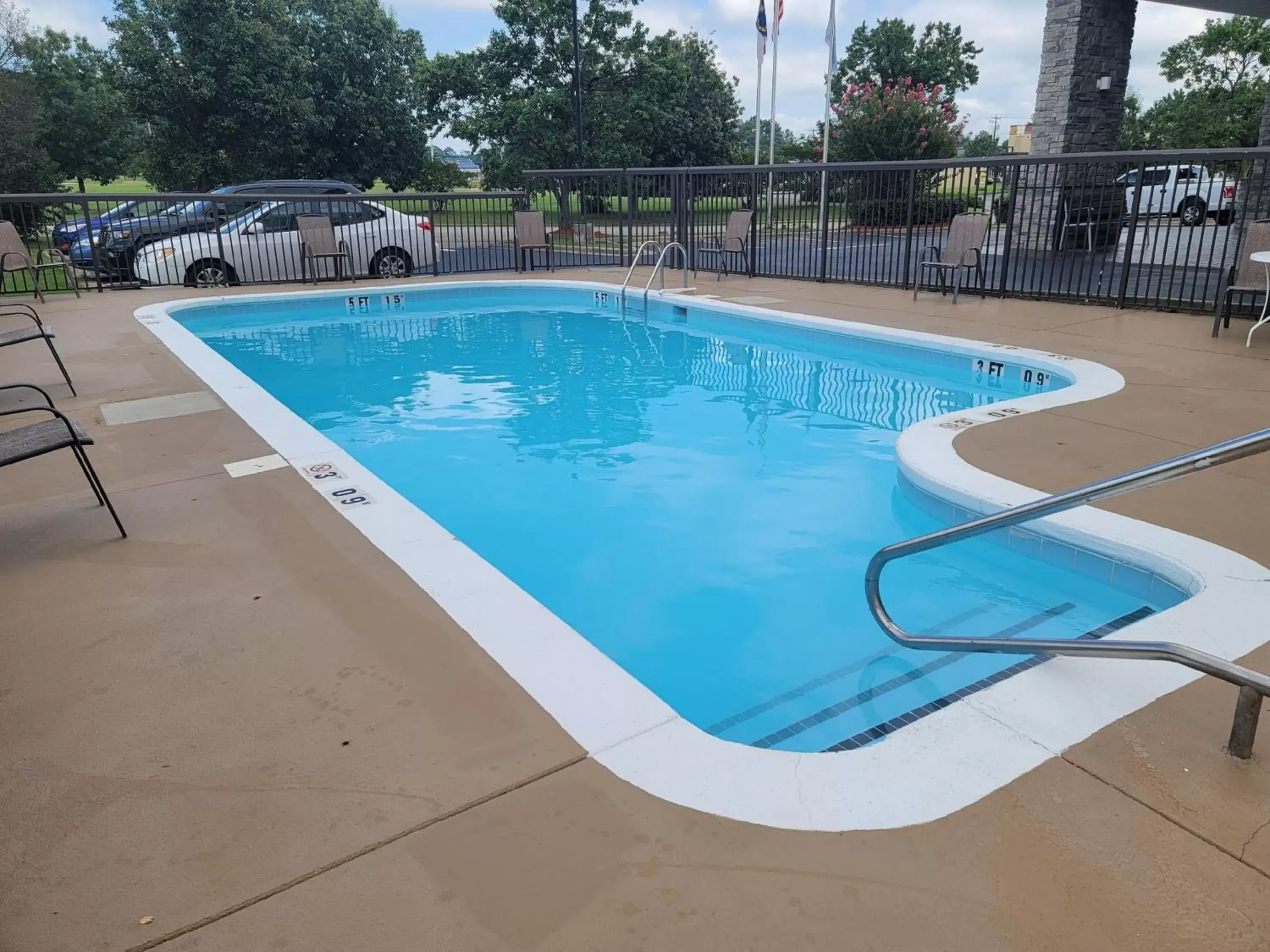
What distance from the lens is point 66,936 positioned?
5.86 ft

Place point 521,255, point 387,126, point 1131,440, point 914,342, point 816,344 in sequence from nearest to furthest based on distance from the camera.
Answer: point 1131,440, point 914,342, point 816,344, point 521,255, point 387,126

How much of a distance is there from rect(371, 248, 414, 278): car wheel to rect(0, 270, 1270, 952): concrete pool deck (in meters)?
11.3

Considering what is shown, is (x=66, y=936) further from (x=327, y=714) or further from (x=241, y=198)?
(x=241, y=198)

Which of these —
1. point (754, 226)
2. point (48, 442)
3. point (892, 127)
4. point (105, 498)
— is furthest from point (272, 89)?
point (48, 442)

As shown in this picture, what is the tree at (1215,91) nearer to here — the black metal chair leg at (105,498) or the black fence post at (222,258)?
the black fence post at (222,258)

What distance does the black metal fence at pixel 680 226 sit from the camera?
11859mm

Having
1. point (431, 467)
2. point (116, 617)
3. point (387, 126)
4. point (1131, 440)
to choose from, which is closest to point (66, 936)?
point (116, 617)

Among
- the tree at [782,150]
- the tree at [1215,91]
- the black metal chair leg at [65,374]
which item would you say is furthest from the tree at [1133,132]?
the black metal chair leg at [65,374]

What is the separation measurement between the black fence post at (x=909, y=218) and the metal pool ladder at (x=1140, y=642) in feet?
30.6

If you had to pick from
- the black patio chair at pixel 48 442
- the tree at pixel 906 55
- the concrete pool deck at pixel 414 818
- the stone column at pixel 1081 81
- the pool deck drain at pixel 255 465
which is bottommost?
the concrete pool deck at pixel 414 818

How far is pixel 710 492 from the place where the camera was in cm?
556

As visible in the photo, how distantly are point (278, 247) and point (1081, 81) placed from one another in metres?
13.2

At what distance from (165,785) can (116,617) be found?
1.17 m

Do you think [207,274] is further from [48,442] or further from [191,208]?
[48,442]
